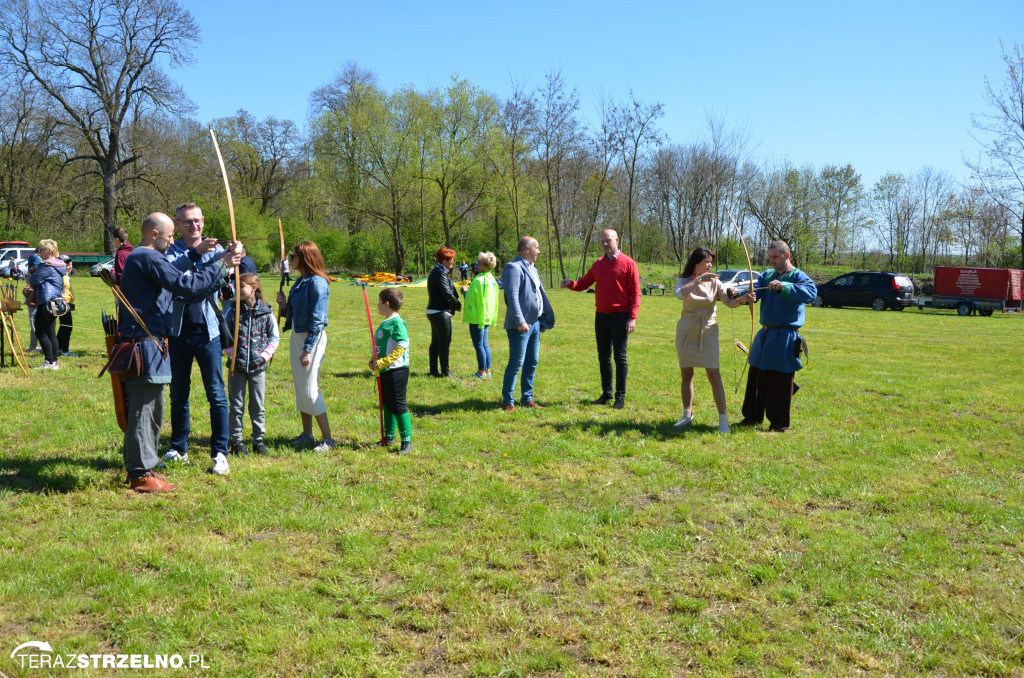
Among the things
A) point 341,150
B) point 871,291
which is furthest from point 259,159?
point 871,291

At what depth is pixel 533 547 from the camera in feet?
14.9

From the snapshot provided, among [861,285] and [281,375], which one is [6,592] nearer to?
[281,375]

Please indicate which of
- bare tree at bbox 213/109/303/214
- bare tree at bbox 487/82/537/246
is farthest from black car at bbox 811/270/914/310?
bare tree at bbox 213/109/303/214

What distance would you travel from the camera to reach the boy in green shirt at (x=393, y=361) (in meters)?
6.34

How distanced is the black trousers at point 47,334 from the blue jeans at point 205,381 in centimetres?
588

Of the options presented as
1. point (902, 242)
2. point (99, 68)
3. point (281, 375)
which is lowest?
point (281, 375)

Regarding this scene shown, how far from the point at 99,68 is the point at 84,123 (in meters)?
3.53

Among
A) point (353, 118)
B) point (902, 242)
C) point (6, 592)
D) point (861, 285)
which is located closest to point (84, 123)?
point (353, 118)

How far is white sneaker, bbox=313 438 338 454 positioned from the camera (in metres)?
6.51

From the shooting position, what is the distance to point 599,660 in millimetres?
3328

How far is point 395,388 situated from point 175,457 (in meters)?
1.92

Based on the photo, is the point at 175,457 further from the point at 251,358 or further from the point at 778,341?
the point at 778,341

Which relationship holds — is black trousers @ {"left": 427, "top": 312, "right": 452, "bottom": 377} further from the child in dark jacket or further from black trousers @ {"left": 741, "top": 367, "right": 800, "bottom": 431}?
black trousers @ {"left": 741, "top": 367, "right": 800, "bottom": 431}

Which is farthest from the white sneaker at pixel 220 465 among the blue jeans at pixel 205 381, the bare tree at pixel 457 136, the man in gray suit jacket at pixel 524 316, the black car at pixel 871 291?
the bare tree at pixel 457 136
